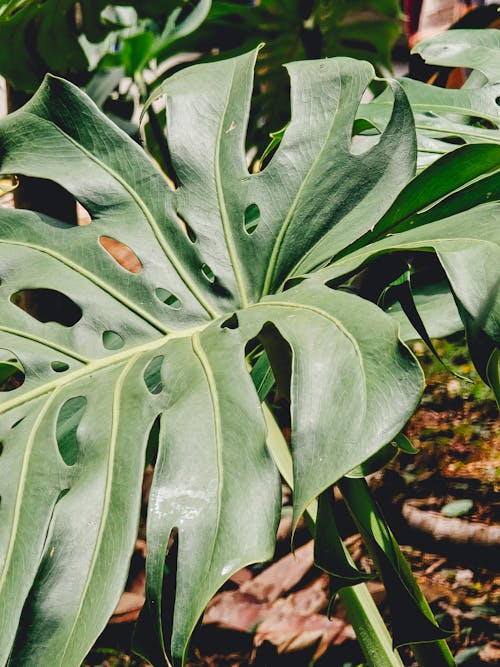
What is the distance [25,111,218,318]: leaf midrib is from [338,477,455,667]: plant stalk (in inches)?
11.3

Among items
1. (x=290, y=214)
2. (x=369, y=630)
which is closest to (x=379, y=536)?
(x=369, y=630)

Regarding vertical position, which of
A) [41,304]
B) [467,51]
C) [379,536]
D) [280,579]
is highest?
[467,51]

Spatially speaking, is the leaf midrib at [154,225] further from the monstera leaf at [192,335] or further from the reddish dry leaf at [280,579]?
the reddish dry leaf at [280,579]

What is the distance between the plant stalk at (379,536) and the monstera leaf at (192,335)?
0.18 metres

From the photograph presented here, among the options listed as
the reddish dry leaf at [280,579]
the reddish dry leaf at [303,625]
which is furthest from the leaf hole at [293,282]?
the reddish dry leaf at [280,579]

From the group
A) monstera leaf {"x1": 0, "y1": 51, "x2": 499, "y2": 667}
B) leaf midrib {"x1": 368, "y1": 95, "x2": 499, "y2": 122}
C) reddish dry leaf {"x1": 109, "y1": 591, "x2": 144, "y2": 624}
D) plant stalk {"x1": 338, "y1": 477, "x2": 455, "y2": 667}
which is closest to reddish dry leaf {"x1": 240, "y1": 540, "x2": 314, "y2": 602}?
reddish dry leaf {"x1": 109, "y1": 591, "x2": 144, "y2": 624}

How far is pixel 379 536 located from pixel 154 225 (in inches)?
19.3

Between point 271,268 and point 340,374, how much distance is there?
1.12 feet

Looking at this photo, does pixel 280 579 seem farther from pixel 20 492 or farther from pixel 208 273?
pixel 20 492

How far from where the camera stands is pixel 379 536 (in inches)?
37.2

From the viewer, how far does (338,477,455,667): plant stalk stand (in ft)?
3.10

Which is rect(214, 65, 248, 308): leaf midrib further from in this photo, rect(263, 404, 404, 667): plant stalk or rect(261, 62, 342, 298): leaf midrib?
rect(263, 404, 404, 667): plant stalk

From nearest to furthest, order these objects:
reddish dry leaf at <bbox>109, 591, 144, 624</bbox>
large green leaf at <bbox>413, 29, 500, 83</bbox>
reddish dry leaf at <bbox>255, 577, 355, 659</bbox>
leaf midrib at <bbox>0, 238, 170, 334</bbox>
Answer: leaf midrib at <bbox>0, 238, 170, 334</bbox>
large green leaf at <bbox>413, 29, 500, 83</bbox>
reddish dry leaf at <bbox>255, 577, 355, 659</bbox>
reddish dry leaf at <bbox>109, 591, 144, 624</bbox>

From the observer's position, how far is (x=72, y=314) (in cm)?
219
